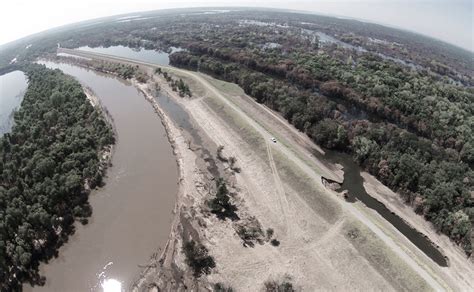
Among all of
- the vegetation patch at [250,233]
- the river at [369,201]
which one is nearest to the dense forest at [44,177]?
the vegetation patch at [250,233]

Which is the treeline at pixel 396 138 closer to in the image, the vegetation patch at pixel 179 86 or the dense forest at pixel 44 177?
the vegetation patch at pixel 179 86

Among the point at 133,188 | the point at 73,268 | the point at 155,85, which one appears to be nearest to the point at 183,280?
the point at 73,268

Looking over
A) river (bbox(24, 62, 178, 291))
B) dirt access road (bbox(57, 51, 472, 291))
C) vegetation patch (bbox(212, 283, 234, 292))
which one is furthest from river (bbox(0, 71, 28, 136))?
vegetation patch (bbox(212, 283, 234, 292))

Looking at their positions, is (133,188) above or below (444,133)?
below

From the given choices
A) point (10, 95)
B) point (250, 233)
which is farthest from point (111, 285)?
point (10, 95)

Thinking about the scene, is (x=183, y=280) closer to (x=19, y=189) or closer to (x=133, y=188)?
(x=133, y=188)

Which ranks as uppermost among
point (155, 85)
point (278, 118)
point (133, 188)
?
point (155, 85)
